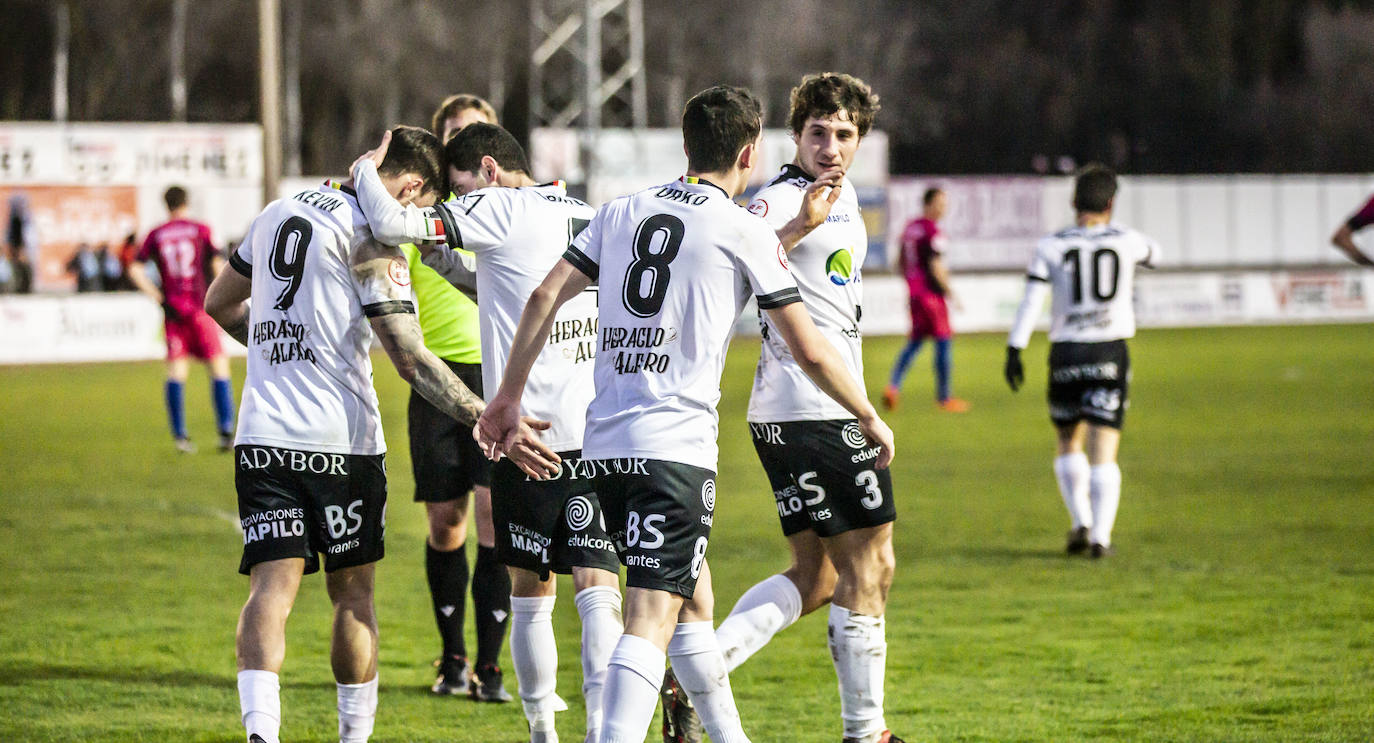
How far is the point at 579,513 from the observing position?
4.71 meters

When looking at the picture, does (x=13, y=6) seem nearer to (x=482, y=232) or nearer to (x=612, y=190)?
(x=612, y=190)

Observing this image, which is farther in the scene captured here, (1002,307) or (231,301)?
(1002,307)

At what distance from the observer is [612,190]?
3269 cm

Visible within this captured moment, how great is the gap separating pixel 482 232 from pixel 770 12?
53443 millimetres

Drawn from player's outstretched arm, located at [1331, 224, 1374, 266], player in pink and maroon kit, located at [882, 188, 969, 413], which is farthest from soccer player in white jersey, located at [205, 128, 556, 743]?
player in pink and maroon kit, located at [882, 188, 969, 413]

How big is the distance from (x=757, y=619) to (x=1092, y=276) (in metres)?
4.38

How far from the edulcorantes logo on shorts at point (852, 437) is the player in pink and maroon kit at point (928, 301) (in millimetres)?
11950

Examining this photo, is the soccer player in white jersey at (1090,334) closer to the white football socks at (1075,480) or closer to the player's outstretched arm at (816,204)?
the white football socks at (1075,480)

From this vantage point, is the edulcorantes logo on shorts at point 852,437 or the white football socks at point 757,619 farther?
the white football socks at point 757,619

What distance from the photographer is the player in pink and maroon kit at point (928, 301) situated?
56.0 ft

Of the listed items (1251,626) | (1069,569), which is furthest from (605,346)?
(1069,569)

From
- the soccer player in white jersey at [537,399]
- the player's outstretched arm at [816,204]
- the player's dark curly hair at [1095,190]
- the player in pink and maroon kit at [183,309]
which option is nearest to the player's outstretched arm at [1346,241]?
the player's dark curly hair at [1095,190]

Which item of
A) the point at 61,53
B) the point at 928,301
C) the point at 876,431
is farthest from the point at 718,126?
the point at 61,53

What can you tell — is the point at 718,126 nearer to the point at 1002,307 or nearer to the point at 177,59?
the point at 1002,307
